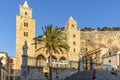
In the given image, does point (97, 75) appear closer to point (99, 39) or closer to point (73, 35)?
point (73, 35)

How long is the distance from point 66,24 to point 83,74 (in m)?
49.3

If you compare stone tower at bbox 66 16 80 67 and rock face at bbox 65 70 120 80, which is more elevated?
stone tower at bbox 66 16 80 67

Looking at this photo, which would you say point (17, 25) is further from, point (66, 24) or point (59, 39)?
point (59, 39)

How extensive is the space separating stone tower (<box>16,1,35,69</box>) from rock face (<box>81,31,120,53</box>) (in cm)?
3506

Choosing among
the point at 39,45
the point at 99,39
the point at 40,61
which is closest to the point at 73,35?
the point at 39,45

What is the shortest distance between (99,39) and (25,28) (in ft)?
150

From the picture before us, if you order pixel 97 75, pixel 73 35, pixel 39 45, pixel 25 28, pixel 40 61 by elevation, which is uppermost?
pixel 25 28

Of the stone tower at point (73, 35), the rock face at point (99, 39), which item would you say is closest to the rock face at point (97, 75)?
the stone tower at point (73, 35)

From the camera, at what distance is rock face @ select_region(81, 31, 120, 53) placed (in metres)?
116

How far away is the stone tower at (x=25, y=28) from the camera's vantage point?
266ft

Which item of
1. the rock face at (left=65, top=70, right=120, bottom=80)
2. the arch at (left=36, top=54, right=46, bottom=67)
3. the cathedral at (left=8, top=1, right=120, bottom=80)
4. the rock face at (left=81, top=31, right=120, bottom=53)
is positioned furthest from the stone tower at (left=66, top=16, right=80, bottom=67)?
the rock face at (left=65, top=70, right=120, bottom=80)

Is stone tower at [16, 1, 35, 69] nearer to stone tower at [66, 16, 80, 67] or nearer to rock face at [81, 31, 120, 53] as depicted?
stone tower at [66, 16, 80, 67]

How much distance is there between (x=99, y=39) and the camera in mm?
119812

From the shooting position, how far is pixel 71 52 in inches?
3595
